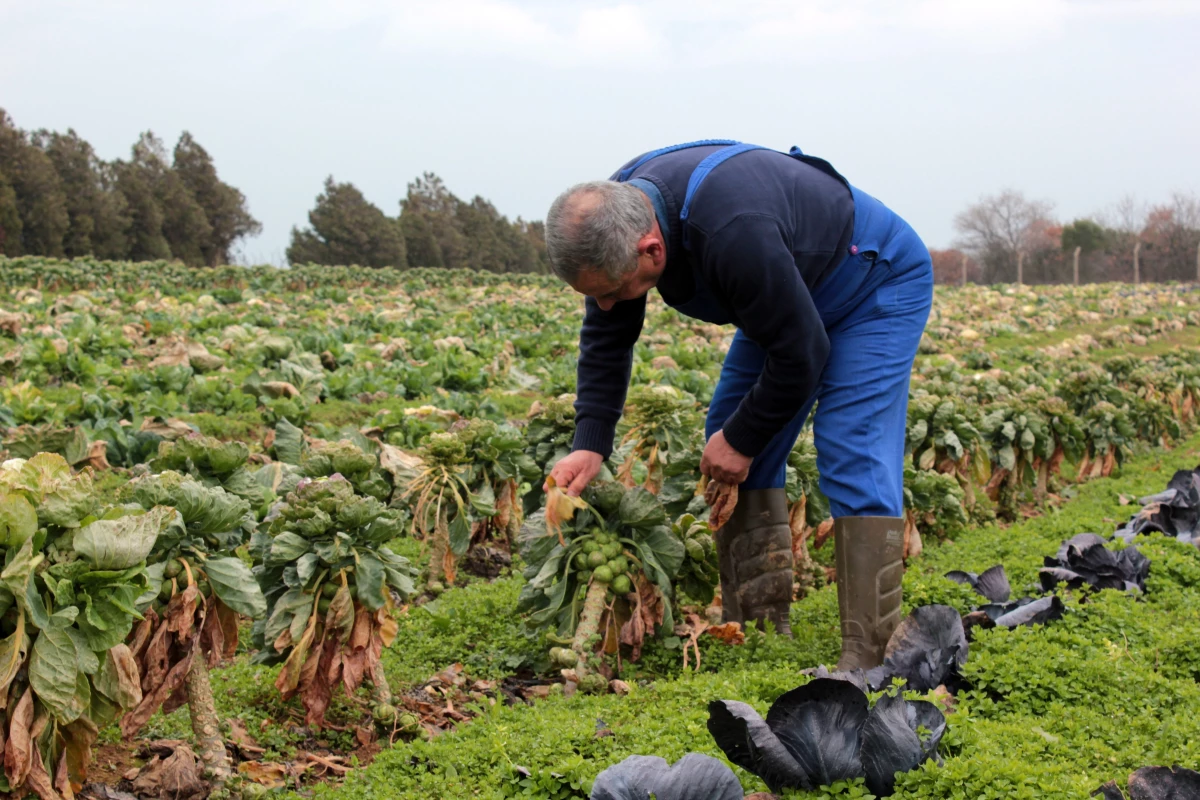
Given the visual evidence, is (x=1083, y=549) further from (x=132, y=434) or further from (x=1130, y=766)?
(x=132, y=434)

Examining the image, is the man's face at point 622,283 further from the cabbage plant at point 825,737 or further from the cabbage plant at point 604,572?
the cabbage plant at point 825,737

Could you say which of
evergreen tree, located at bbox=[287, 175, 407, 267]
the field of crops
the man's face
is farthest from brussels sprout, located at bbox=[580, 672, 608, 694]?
evergreen tree, located at bbox=[287, 175, 407, 267]

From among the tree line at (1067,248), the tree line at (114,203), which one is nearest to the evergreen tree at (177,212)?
the tree line at (114,203)

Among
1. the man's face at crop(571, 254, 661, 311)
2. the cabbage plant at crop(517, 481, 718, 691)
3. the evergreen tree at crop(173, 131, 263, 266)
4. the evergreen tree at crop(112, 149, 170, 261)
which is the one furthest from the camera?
the evergreen tree at crop(173, 131, 263, 266)

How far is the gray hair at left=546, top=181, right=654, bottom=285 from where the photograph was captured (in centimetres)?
265

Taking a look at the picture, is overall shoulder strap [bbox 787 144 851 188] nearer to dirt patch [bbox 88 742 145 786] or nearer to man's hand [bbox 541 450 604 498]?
man's hand [bbox 541 450 604 498]

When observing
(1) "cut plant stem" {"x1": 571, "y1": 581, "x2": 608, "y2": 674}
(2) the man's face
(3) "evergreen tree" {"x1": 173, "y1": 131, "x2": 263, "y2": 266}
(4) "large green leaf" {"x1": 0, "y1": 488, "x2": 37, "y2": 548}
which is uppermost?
(3) "evergreen tree" {"x1": 173, "y1": 131, "x2": 263, "y2": 266}

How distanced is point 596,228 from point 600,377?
0.93m

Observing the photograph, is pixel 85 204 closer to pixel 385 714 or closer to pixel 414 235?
pixel 414 235

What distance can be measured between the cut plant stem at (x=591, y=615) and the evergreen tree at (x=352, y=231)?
4365 centimetres

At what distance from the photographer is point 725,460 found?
10.6 ft

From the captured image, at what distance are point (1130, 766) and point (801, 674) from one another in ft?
2.95

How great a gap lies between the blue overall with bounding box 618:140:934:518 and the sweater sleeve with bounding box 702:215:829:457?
25cm

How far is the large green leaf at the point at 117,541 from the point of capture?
7.52 feet
